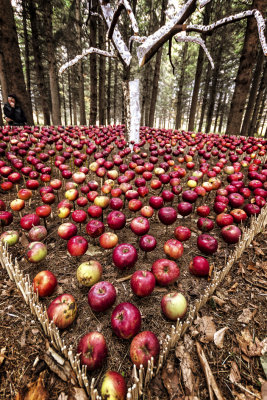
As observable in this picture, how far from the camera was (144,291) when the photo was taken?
217cm

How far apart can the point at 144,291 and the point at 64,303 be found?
880 millimetres

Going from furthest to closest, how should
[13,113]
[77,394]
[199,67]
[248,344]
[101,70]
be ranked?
[101,70] < [199,67] < [13,113] < [248,344] < [77,394]

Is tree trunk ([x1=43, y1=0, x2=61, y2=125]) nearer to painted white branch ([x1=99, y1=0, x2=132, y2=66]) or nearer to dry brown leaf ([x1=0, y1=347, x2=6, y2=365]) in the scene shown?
painted white branch ([x1=99, y1=0, x2=132, y2=66])

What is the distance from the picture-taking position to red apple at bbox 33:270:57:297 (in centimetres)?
220

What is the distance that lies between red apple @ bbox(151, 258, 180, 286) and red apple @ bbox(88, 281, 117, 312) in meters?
0.62

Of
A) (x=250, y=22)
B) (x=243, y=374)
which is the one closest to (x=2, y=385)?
(x=243, y=374)

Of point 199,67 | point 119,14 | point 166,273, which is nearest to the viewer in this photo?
point 166,273

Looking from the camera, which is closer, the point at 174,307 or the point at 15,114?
the point at 174,307

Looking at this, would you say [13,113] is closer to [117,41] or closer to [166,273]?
[117,41]

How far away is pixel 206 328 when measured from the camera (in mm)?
2006

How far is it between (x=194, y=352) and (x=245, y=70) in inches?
521

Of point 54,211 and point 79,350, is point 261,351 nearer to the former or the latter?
point 79,350

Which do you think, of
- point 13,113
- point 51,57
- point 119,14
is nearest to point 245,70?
point 119,14

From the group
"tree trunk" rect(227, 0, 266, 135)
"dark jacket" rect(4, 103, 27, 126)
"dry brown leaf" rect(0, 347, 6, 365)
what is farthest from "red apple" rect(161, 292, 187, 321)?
"tree trunk" rect(227, 0, 266, 135)
